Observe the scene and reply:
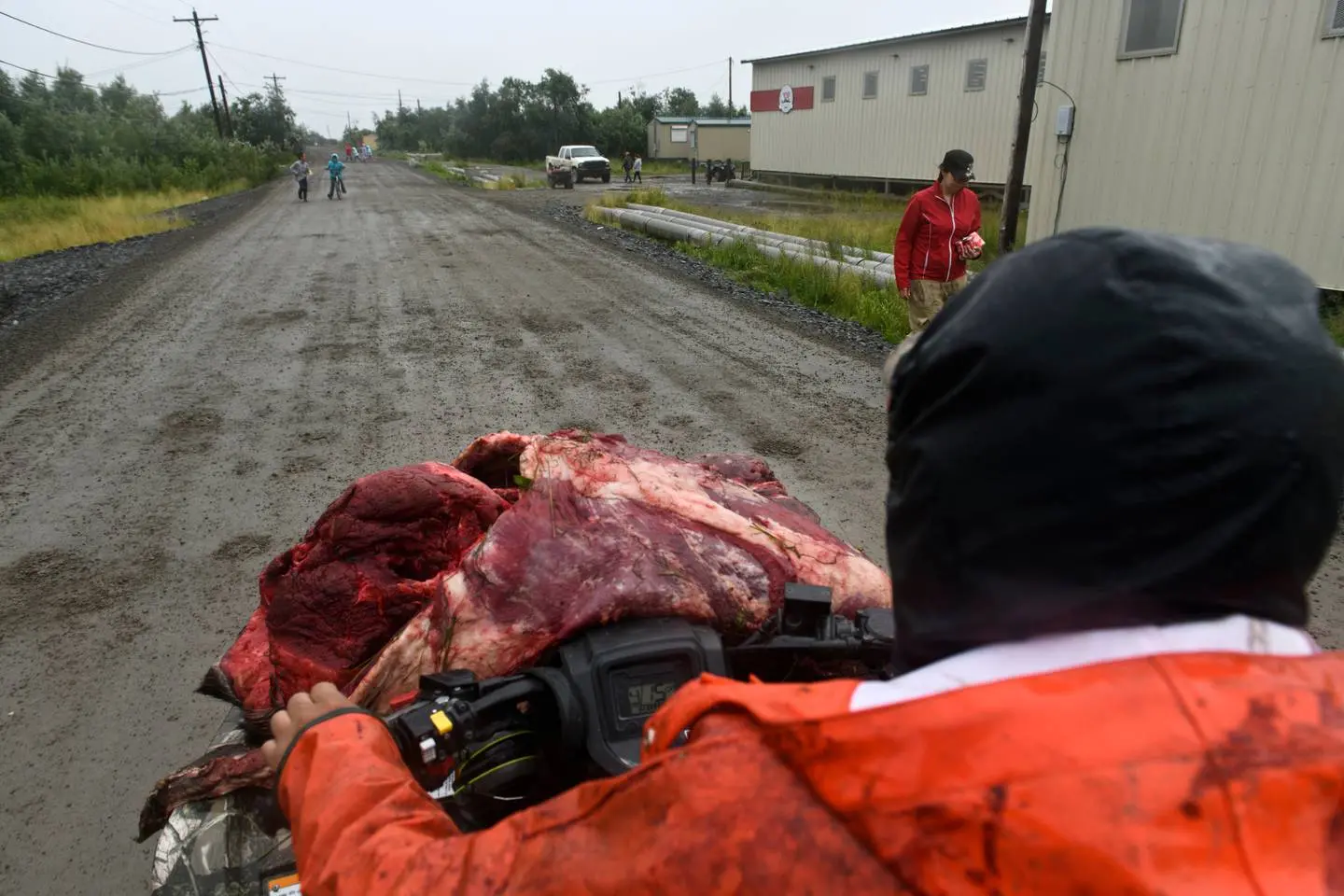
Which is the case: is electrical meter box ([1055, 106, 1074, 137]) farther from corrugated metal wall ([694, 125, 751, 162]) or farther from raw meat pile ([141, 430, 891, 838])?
corrugated metal wall ([694, 125, 751, 162])

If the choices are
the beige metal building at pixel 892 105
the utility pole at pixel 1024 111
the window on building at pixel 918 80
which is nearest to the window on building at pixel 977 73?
the beige metal building at pixel 892 105

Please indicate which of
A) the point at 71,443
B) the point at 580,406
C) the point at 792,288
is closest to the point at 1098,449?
the point at 580,406

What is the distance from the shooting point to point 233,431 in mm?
5988

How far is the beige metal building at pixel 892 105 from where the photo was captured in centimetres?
2230

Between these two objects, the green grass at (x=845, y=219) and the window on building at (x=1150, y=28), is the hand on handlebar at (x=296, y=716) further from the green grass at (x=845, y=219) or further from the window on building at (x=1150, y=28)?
the window on building at (x=1150, y=28)

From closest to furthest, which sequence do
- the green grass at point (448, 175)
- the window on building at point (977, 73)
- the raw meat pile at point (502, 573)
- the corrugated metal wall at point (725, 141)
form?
the raw meat pile at point (502, 573)
the window on building at point (977, 73)
the green grass at point (448, 175)
the corrugated metal wall at point (725, 141)

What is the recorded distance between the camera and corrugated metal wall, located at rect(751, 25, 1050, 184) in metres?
22.2

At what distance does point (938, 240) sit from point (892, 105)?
69.9 ft

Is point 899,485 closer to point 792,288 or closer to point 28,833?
point 28,833

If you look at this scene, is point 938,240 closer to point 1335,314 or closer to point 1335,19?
→ point 1335,314

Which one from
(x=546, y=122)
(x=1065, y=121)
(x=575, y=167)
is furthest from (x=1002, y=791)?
(x=546, y=122)

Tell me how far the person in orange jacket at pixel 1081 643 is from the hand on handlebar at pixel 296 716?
2.16ft

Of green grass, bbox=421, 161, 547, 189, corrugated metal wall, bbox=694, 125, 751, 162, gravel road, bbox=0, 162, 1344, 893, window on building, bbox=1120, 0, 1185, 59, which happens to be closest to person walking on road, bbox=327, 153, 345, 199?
green grass, bbox=421, 161, 547, 189

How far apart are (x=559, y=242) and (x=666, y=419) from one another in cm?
1052
